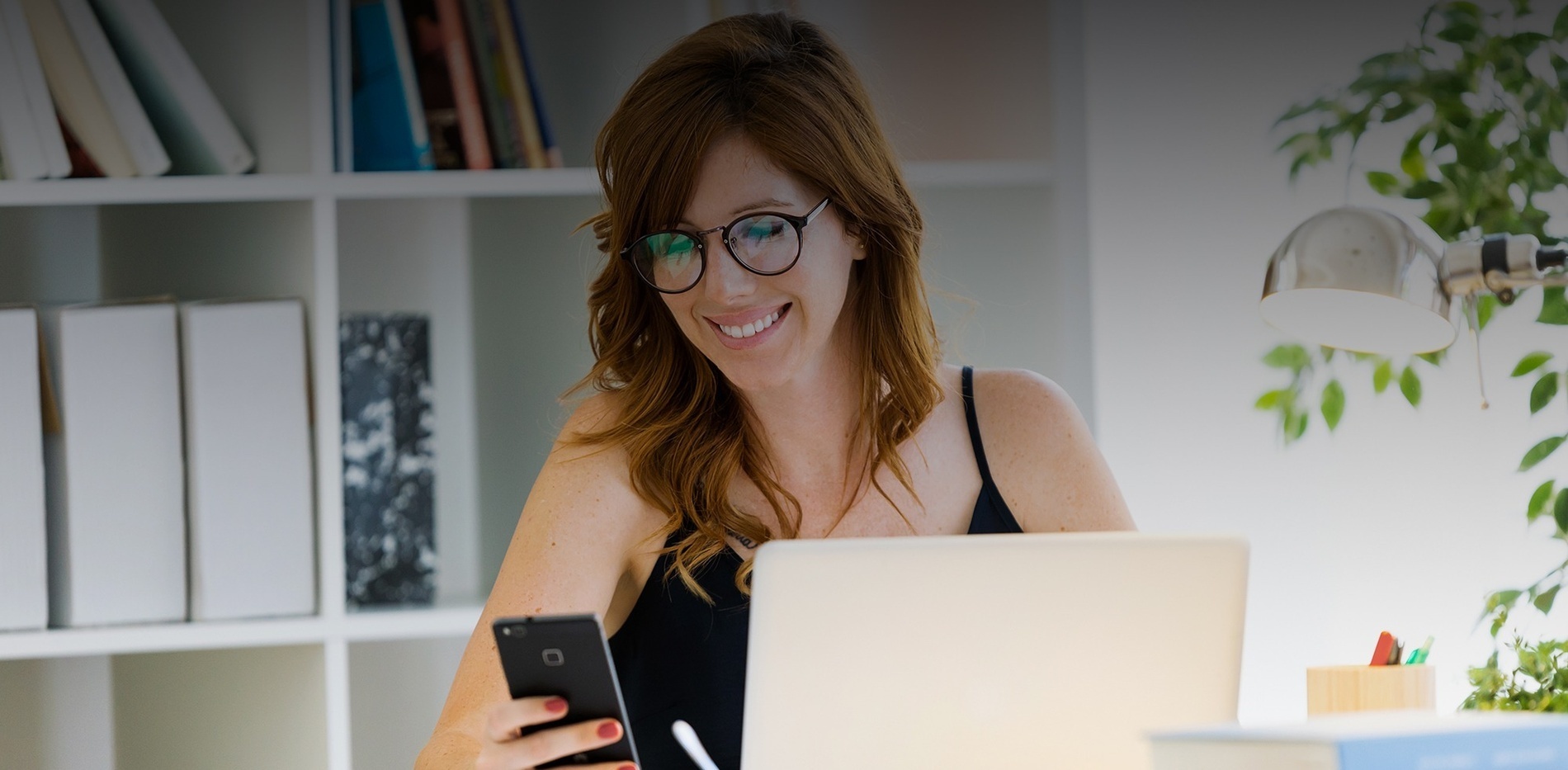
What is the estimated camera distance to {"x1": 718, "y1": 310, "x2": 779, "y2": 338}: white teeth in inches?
57.9

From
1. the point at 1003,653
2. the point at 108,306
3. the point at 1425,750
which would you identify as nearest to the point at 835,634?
the point at 1003,653

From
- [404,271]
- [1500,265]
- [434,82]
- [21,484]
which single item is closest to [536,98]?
[434,82]

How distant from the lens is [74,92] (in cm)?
179

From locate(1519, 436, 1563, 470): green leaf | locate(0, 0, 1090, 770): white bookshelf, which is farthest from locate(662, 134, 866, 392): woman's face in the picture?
locate(1519, 436, 1563, 470): green leaf

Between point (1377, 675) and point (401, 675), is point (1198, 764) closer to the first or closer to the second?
point (1377, 675)

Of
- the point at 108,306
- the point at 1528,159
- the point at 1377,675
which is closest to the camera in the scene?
the point at 1377,675

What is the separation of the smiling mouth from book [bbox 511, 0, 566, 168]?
0.58 m

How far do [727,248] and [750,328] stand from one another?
0.10 metres

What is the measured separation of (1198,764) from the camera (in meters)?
0.74

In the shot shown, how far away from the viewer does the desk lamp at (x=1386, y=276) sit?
3.23ft

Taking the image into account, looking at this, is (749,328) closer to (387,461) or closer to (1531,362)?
(387,461)

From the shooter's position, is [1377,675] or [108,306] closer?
[1377,675]

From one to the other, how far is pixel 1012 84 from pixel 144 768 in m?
1.68

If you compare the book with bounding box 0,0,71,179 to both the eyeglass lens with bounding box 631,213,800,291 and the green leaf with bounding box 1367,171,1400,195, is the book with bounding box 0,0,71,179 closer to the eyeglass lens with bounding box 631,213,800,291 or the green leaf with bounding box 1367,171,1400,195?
the eyeglass lens with bounding box 631,213,800,291
